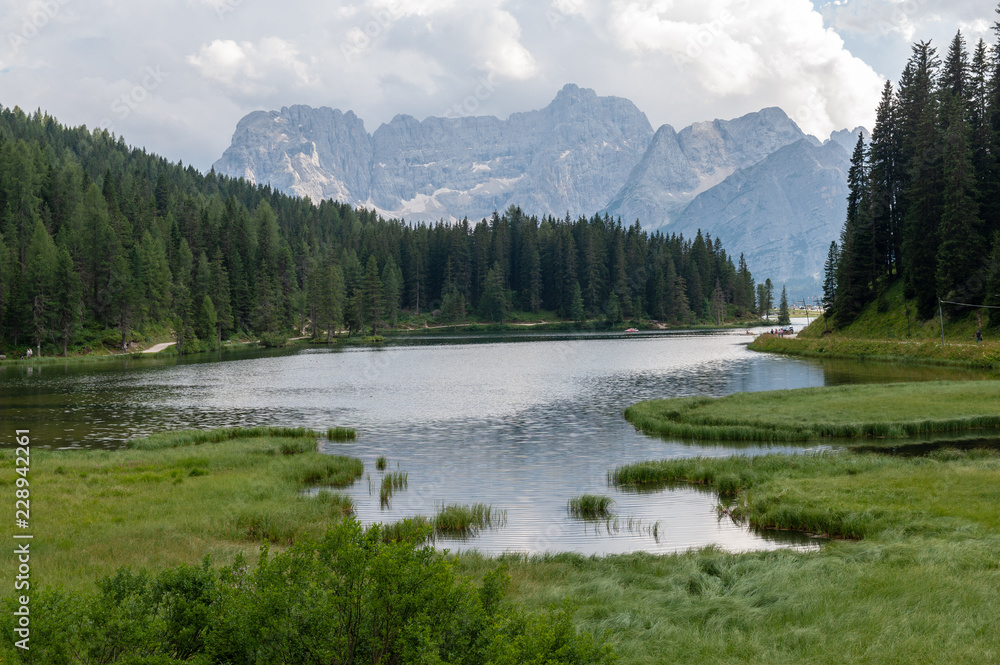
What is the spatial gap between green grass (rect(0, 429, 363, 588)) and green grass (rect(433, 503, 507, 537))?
11.4ft

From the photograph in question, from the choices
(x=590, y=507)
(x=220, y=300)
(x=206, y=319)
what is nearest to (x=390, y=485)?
(x=590, y=507)

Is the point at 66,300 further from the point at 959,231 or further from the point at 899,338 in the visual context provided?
the point at 959,231

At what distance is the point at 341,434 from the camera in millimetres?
40000

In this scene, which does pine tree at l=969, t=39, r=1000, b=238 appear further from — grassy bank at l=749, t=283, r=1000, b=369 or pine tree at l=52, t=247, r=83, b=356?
pine tree at l=52, t=247, r=83, b=356

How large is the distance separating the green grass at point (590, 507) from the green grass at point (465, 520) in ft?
8.40

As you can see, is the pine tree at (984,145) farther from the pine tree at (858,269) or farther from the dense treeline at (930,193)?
the pine tree at (858,269)

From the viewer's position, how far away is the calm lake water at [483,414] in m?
22.6

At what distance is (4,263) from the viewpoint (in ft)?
375

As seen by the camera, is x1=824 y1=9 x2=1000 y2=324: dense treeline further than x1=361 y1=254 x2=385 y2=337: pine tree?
No

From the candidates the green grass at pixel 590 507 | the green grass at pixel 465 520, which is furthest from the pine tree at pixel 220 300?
the green grass at pixel 590 507

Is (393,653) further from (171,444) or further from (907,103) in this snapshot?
(907,103)

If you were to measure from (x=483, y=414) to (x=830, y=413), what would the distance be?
22824 millimetres

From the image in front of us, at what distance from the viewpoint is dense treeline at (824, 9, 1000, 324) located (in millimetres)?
75250

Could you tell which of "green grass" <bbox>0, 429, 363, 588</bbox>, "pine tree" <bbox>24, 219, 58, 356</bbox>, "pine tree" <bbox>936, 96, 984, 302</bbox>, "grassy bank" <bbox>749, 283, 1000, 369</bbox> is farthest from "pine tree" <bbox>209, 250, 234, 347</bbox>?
"pine tree" <bbox>936, 96, 984, 302</bbox>
